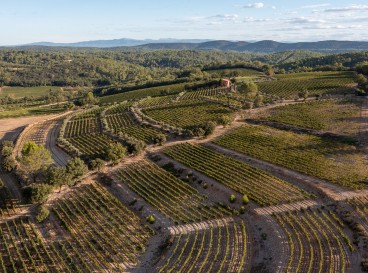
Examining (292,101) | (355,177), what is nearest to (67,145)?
(355,177)

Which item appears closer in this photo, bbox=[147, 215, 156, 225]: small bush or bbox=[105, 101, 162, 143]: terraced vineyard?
bbox=[147, 215, 156, 225]: small bush

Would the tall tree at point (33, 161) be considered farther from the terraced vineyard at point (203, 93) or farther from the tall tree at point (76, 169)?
the terraced vineyard at point (203, 93)

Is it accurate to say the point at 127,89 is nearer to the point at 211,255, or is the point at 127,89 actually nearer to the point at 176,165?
the point at 176,165

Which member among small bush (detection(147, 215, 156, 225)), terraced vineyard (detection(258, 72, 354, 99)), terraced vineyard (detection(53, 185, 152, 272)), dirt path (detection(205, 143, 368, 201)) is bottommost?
terraced vineyard (detection(53, 185, 152, 272))

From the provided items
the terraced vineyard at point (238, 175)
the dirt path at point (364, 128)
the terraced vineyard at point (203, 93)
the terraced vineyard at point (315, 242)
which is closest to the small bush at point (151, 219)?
the terraced vineyard at point (238, 175)

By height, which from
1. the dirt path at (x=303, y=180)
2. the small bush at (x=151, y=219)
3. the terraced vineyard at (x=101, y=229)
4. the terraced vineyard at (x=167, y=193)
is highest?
the dirt path at (x=303, y=180)

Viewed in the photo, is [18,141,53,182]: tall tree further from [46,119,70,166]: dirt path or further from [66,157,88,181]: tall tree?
[46,119,70,166]: dirt path

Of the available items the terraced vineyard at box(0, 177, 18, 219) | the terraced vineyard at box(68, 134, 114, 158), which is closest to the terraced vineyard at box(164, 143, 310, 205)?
the terraced vineyard at box(68, 134, 114, 158)
